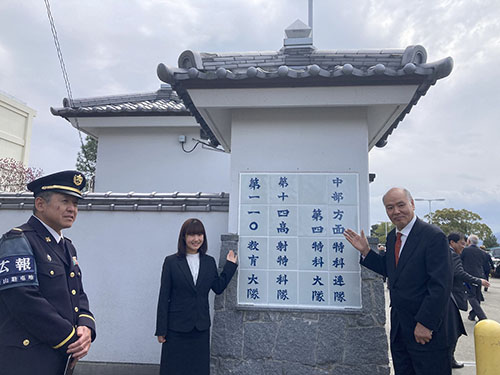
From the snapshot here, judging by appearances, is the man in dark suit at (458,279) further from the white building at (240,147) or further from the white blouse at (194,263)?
the white blouse at (194,263)

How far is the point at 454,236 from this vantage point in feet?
18.0

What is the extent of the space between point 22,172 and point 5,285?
1624 cm

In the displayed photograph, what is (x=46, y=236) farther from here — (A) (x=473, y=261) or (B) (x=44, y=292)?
(A) (x=473, y=261)

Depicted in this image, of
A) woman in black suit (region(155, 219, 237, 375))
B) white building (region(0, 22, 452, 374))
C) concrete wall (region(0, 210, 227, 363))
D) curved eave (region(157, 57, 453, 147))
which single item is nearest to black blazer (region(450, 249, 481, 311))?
white building (region(0, 22, 452, 374))

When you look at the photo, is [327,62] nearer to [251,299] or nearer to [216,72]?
[216,72]

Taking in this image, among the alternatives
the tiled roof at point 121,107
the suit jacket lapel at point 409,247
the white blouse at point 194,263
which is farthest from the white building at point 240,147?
the tiled roof at point 121,107

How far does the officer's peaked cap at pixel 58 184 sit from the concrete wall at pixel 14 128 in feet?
130

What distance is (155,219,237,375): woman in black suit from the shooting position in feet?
10.7

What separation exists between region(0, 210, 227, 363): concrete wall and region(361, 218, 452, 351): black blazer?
7.06ft

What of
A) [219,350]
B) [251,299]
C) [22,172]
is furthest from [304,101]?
[22,172]

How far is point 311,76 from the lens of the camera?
11.5 ft

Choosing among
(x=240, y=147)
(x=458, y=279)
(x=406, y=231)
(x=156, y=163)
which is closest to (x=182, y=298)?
(x=240, y=147)

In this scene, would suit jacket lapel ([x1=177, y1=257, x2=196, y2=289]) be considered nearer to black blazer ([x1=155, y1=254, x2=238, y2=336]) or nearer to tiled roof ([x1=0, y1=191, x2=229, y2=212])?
black blazer ([x1=155, y1=254, x2=238, y2=336])

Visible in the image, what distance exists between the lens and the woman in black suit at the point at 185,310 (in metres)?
3.27
